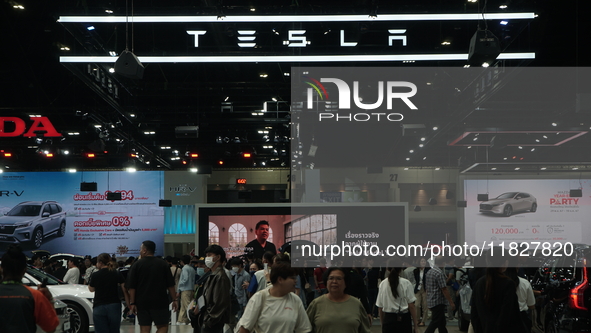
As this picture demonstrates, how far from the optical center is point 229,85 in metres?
16.8

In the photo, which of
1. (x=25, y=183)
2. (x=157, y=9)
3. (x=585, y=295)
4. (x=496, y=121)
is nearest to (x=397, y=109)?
(x=496, y=121)

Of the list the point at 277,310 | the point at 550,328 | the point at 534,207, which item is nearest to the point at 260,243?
the point at 550,328

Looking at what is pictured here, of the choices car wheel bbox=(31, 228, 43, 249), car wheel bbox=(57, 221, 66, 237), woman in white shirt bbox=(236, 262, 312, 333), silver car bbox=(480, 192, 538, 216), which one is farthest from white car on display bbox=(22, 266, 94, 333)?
silver car bbox=(480, 192, 538, 216)

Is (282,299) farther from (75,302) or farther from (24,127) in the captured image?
(24,127)

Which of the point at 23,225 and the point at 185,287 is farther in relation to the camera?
the point at 23,225

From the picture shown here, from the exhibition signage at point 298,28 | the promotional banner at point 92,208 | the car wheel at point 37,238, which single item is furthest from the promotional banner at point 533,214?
the car wheel at point 37,238

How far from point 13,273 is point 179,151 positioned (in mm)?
22903

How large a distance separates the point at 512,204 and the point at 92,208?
55.3ft

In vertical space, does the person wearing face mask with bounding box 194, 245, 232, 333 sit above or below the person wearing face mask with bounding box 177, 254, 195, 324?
above

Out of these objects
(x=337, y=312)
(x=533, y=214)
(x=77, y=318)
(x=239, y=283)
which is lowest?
(x=77, y=318)

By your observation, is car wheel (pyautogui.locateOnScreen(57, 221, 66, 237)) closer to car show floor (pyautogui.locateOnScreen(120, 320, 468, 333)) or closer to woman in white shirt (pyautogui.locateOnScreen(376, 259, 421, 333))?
car show floor (pyautogui.locateOnScreen(120, 320, 468, 333))

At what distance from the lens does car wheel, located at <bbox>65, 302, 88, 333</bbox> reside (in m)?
8.97

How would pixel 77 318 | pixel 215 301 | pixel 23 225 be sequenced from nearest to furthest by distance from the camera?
pixel 215 301 → pixel 77 318 → pixel 23 225

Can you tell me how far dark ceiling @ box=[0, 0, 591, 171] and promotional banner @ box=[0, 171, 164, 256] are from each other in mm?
1263
